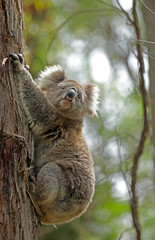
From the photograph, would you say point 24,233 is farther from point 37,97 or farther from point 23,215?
point 37,97

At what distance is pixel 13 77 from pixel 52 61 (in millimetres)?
6586

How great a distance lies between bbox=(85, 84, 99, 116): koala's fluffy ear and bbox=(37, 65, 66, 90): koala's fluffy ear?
562mm

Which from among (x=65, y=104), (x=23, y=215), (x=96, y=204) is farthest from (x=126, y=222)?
(x=23, y=215)

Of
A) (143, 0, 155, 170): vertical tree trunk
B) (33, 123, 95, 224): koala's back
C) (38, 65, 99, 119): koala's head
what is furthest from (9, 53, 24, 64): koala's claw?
(143, 0, 155, 170): vertical tree trunk

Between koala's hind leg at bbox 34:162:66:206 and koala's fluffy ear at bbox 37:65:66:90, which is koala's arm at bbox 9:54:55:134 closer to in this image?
koala's hind leg at bbox 34:162:66:206

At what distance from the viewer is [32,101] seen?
496cm

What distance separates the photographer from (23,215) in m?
3.89

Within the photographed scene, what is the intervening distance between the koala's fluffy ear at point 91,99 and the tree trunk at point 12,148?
2.54 meters

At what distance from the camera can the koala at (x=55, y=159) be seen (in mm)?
4684

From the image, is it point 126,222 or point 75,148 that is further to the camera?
point 126,222

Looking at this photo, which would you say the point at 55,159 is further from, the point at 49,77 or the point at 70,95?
the point at 49,77

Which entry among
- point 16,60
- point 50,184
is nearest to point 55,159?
point 50,184

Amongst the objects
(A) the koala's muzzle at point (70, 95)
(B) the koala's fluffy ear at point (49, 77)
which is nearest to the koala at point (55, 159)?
(A) the koala's muzzle at point (70, 95)

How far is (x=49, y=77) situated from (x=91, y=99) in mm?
863
